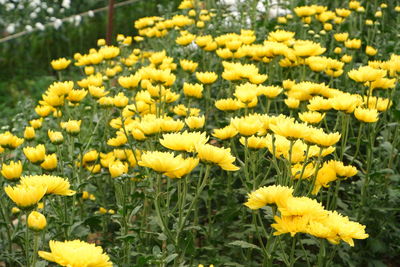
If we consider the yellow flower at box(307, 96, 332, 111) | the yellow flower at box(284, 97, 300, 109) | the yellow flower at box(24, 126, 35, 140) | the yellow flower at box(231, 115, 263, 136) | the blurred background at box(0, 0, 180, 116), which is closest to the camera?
the yellow flower at box(231, 115, 263, 136)

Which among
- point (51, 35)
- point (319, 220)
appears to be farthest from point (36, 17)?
point (319, 220)

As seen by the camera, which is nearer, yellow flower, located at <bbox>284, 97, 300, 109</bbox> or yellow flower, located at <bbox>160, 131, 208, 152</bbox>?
yellow flower, located at <bbox>160, 131, 208, 152</bbox>

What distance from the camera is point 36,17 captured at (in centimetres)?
700

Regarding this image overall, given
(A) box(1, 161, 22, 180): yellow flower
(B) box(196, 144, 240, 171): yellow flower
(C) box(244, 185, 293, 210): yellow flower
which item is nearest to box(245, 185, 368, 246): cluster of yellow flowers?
(C) box(244, 185, 293, 210): yellow flower

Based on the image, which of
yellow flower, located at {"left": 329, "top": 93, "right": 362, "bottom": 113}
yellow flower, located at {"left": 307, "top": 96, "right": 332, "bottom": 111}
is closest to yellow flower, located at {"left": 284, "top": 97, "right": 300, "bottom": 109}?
yellow flower, located at {"left": 307, "top": 96, "right": 332, "bottom": 111}

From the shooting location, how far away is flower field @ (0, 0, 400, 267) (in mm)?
1622

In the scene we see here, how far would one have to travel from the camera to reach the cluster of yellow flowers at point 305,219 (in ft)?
4.75

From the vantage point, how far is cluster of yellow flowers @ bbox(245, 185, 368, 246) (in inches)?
57.0

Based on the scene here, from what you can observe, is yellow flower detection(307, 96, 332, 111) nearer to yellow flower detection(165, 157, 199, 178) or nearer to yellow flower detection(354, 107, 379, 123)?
yellow flower detection(354, 107, 379, 123)

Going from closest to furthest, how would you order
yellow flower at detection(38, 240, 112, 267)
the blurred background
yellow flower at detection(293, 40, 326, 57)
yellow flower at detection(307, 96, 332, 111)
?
yellow flower at detection(38, 240, 112, 267) → yellow flower at detection(307, 96, 332, 111) → yellow flower at detection(293, 40, 326, 57) → the blurred background

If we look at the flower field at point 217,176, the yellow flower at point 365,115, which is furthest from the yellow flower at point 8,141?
the yellow flower at point 365,115

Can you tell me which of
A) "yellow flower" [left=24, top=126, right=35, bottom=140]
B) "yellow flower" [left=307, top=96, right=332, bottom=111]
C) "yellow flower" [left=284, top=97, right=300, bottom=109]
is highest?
"yellow flower" [left=307, top=96, right=332, bottom=111]

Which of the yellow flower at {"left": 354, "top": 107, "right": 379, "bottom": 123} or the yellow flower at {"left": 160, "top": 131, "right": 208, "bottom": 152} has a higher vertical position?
the yellow flower at {"left": 160, "top": 131, "right": 208, "bottom": 152}

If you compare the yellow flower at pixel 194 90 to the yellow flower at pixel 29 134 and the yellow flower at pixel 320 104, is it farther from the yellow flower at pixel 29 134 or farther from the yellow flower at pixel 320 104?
the yellow flower at pixel 29 134
